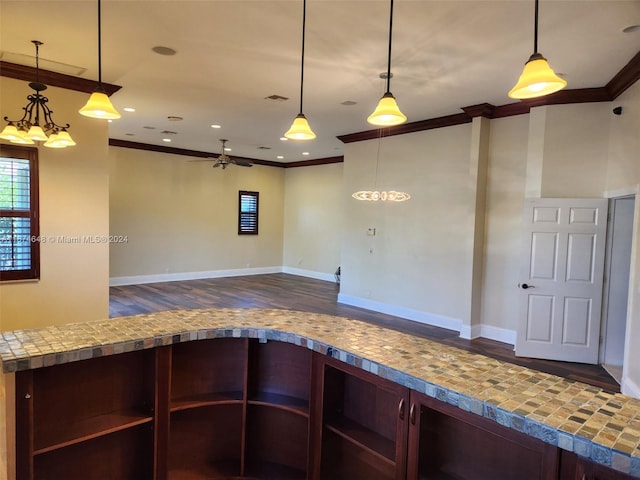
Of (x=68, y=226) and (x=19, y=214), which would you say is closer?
(x=19, y=214)

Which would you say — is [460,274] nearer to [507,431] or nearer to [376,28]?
[376,28]

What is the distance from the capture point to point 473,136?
18.3 feet

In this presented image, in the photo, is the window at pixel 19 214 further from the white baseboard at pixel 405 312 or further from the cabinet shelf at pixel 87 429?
the white baseboard at pixel 405 312

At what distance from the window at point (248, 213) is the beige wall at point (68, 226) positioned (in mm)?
5798

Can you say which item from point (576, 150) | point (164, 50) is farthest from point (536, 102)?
point (164, 50)

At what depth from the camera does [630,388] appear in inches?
149

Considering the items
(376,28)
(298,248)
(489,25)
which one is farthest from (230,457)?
(298,248)

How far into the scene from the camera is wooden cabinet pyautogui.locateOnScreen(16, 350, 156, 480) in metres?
1.82

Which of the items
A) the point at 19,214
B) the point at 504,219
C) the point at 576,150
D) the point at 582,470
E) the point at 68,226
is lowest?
the point at 582,470

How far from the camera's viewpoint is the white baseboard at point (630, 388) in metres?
3.63

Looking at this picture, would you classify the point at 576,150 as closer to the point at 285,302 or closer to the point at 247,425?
the point at 247,425

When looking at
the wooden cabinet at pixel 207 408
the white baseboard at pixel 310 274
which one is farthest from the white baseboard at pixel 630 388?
the white baseboard at pixel 310 274

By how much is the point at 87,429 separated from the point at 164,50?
10.9 feet

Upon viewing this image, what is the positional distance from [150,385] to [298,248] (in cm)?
907
